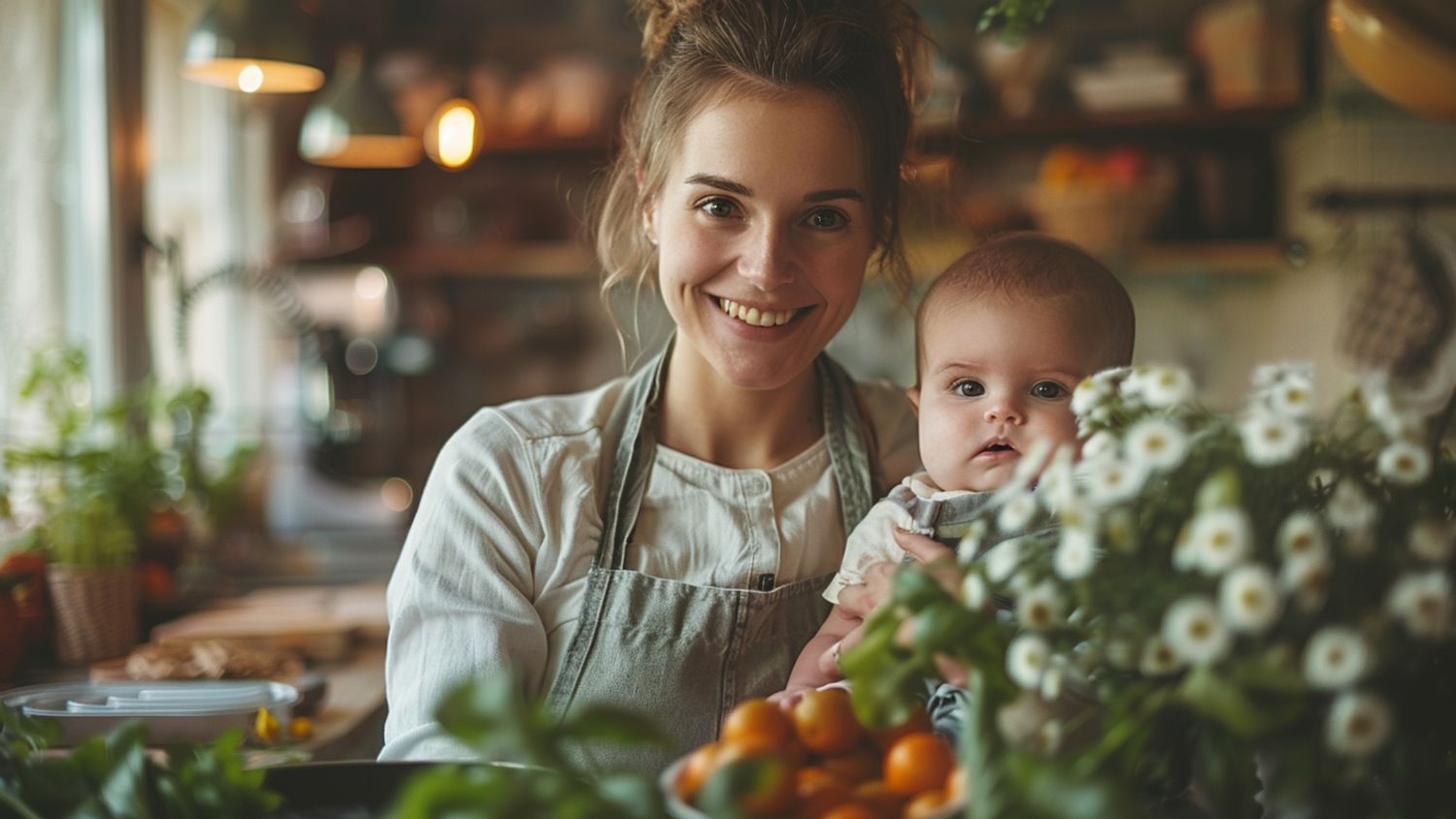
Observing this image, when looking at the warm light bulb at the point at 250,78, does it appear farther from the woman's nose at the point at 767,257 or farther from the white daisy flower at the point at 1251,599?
the white daisy flower at the point at 1251,599

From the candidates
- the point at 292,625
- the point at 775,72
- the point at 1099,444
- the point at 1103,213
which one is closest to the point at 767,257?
the point at 775,72

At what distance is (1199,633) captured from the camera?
74 centimetres

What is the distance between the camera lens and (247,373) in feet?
18.1

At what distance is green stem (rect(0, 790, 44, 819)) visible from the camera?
36.4 inches

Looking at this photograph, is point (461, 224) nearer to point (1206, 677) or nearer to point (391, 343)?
point (391, 343)

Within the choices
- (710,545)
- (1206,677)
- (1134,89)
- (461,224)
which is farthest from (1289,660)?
(461,224)

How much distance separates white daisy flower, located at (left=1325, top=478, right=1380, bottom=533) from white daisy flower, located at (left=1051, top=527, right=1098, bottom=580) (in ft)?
0.44

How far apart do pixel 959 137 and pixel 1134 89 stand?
10.7 feet

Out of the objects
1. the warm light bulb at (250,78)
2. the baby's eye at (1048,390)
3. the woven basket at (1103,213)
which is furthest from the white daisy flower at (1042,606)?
the woven basket at (1103,213)

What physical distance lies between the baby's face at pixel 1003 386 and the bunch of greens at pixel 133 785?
0.77 m

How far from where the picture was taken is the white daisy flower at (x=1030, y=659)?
0.81 metres

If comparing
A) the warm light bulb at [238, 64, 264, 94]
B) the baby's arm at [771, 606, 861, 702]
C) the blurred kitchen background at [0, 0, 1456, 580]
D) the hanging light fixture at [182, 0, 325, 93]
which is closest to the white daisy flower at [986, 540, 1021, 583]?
the baby's arm at [771, 606, 861, 702]

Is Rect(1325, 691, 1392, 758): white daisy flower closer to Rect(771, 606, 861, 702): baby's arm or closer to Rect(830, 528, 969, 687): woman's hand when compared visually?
Rect(830, 528, 969, 687): woman's hand

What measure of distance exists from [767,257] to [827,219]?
0.30 ft
